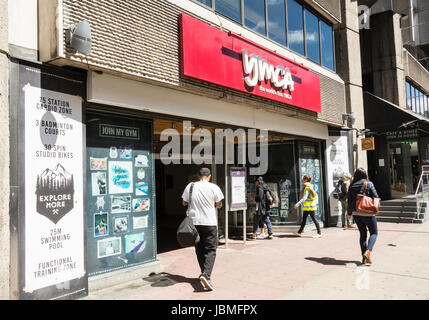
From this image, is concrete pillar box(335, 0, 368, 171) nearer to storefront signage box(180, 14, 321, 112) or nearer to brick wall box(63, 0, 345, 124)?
storefront signage box(180, 14, 321, 112)

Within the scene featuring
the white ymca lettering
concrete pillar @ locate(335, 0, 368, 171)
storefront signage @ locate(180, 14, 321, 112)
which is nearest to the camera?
storefront signage @ locate(180, 14, 321, 112)

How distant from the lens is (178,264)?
23.1 feet

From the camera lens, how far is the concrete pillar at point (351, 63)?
12836mm

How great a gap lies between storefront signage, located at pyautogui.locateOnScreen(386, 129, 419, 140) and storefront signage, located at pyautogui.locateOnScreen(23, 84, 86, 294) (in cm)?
1366

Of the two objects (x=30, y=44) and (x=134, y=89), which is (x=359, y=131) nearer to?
(x=134, y=89)

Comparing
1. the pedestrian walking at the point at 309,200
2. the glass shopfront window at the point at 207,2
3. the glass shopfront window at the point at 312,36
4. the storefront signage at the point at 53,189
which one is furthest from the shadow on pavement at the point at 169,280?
the glass shopfront window at the point at 312,36

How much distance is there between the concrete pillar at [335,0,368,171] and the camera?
12836 mm

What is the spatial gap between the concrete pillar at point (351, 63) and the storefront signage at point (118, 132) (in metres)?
9.28

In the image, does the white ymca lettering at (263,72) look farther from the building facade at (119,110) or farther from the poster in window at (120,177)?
the poster in window at (120,177)

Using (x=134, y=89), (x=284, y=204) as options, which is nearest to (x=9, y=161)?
(x=134, y=89)

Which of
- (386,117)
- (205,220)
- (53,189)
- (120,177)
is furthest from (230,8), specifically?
(386,117)

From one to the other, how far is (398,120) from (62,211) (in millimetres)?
12456

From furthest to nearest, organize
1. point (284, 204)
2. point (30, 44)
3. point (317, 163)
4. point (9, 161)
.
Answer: point (317, 163), point (284, 204), point (30, 44), point (9, 161)

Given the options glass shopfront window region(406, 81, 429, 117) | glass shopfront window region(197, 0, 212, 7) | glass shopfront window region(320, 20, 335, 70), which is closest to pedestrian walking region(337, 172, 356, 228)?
glass shopfront window region(320, 20, 335, 70)
